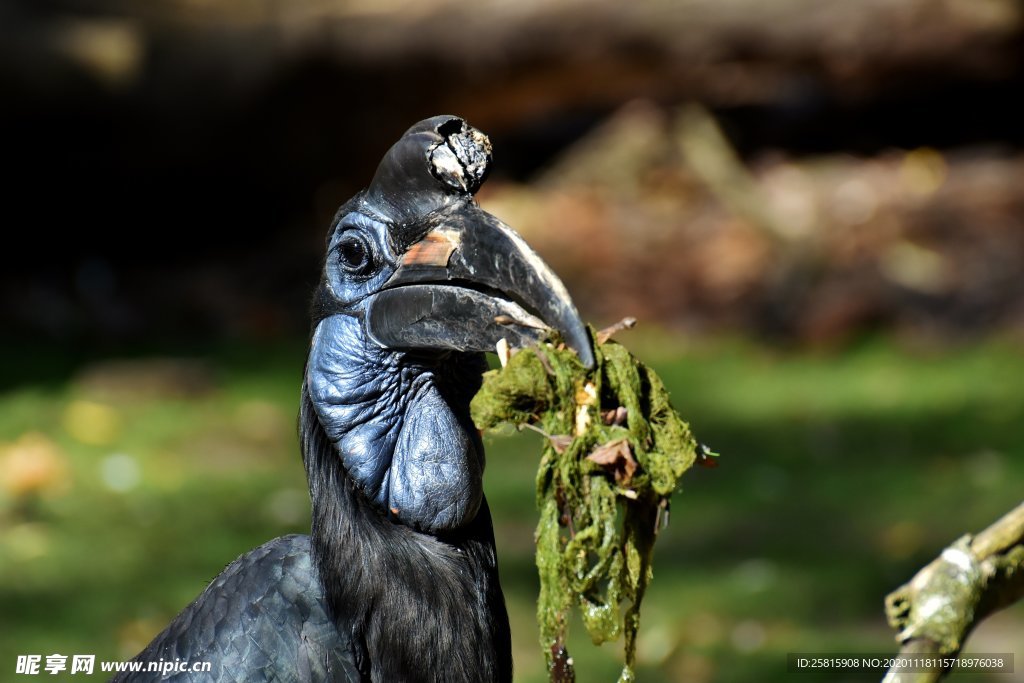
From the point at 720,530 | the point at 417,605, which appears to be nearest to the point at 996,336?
the point at 720,530

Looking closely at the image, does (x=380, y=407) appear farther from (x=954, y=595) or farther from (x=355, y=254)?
(x=954, y=595)

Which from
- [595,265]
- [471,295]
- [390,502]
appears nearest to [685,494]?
[595,265]

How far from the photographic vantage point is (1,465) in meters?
6.64

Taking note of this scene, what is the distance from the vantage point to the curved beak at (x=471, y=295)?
266cm

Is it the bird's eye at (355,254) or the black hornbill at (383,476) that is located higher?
the bird's eye at (355,254)

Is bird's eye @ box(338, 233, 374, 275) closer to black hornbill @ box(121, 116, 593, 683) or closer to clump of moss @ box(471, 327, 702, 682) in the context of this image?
black hornbill @ box(121, 116, 593, 683)

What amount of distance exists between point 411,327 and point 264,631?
744 mm

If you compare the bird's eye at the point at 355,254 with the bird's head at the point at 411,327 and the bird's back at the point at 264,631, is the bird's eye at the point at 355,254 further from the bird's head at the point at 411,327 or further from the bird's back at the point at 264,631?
the bird's back at the point at 264,631

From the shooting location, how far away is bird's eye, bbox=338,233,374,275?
3.00m

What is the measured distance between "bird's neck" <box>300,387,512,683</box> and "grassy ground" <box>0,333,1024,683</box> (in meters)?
2.14

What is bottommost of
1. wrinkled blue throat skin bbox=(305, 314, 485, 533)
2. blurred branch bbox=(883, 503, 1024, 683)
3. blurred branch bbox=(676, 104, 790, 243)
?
blurred branch bbox=(883, 503, 1024, 683)

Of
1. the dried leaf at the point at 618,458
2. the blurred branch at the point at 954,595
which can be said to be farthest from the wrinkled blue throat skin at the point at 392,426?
the blurred branch at the point at 954,595

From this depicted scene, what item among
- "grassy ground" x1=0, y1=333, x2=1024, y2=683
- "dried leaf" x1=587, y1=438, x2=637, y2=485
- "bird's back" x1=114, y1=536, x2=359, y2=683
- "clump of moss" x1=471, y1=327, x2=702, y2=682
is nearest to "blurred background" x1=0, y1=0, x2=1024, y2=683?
"grassy ground" x1=0, y1=333, x2=1024, y2=683

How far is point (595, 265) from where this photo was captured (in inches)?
383
